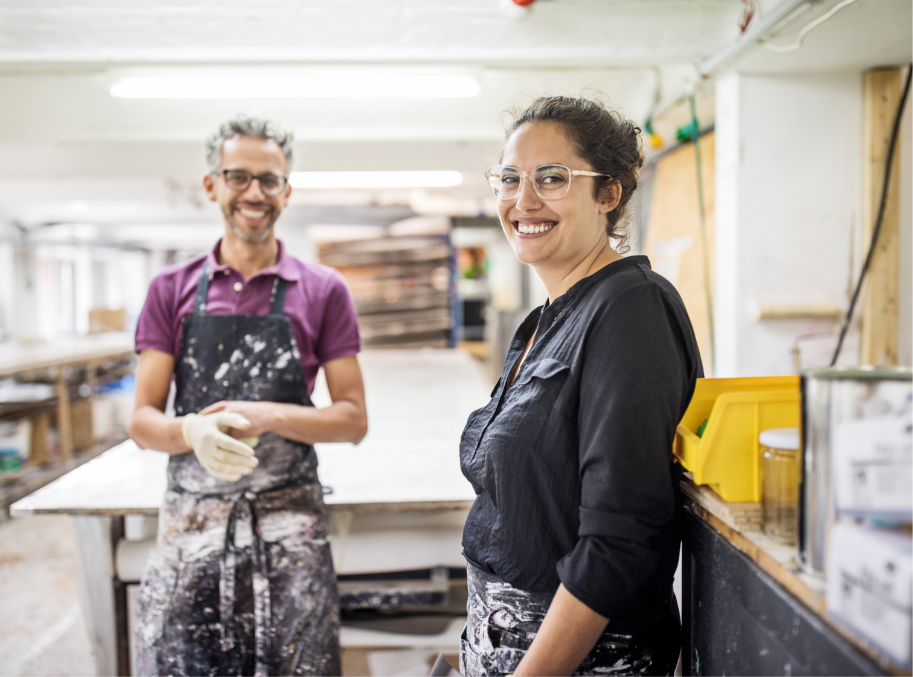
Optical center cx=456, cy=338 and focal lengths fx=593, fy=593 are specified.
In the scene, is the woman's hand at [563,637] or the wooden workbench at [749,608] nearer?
the wooden workbench at [749,608]

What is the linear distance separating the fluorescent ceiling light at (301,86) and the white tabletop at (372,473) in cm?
160

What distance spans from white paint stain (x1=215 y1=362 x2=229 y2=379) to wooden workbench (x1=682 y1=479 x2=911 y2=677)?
1295mm

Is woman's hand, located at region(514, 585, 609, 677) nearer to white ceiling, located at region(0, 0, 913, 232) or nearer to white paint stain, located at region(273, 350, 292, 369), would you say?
white paint stain, located at region(273, 350, 292, 369)

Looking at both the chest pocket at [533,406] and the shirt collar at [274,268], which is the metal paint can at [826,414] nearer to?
the chest pocket at [533,406]

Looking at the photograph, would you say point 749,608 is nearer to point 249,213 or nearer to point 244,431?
point 244,431

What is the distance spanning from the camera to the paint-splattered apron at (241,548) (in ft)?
5.49

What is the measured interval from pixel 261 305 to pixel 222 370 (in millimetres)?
225

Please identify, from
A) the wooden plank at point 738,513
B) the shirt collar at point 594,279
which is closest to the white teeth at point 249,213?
the shirt collar at point 594,279

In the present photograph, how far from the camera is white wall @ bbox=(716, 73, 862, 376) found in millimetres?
2279

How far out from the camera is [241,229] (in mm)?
1790

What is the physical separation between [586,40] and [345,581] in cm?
231

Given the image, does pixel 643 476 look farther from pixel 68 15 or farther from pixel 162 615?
pixel 68 15

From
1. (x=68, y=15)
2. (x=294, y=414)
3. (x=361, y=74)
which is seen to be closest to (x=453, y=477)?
(x=294, y=414)

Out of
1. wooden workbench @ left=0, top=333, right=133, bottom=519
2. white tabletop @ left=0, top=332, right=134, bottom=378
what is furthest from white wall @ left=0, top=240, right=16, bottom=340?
wooden workbench @ left=0, top=333, right=133, bottom=519
